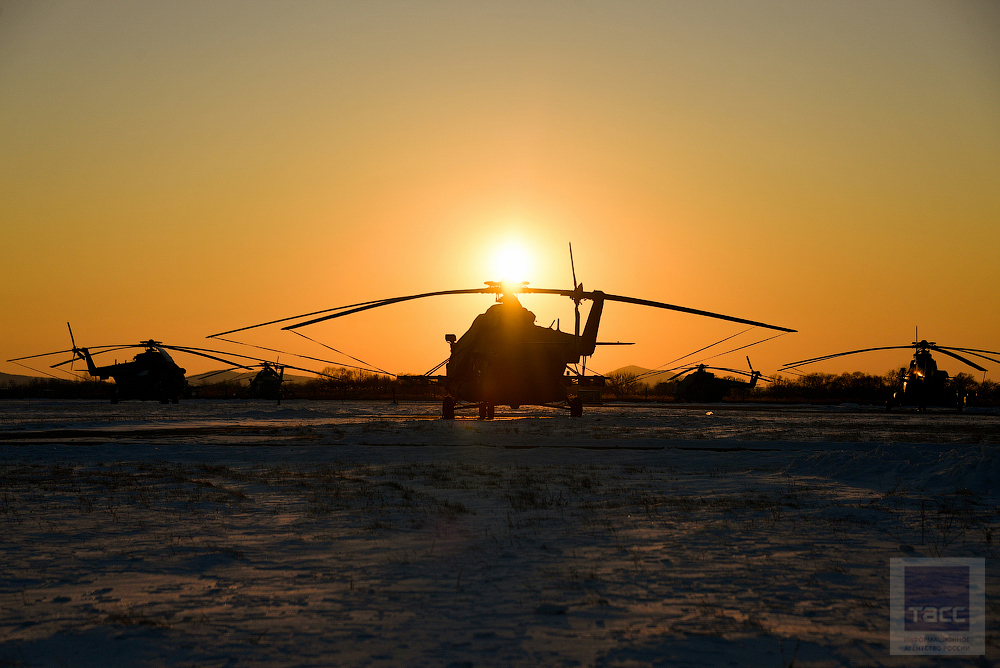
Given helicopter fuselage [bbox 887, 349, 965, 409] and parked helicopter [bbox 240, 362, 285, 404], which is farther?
parked helicopter [bbox 240, 362, 285, 404]

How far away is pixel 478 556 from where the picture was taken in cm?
821

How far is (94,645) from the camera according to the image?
5.34 metres

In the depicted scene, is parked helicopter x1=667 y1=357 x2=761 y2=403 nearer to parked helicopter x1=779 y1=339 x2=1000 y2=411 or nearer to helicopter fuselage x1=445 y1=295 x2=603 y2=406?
parked helicopter x1=779 y1=339 x2=1000 y2=411

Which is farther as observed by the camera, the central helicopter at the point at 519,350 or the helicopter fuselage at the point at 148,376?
the helicopter fuselage at the point at 148,376

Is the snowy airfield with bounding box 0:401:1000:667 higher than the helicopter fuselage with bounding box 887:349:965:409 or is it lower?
lower

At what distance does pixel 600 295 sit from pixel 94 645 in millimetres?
26057

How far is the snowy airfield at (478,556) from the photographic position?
536 cm

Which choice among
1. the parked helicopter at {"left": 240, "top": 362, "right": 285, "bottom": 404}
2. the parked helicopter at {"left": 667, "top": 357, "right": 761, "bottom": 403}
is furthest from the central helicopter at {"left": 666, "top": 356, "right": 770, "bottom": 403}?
the parked helicopter at {"left": 240, "top": 362, "right": 285, "bottom": 404}

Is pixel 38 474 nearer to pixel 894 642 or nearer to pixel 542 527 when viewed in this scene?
pixel 542 527

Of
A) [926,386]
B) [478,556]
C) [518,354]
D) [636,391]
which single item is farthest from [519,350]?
[636,391]

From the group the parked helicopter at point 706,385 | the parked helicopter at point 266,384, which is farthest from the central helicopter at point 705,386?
the parked helicopter at point 266,384

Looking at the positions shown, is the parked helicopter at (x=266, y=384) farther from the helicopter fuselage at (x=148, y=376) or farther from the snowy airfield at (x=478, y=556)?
the snowy airfield at (x=478, y=556)

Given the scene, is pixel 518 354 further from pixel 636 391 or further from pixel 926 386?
pixel 636 391

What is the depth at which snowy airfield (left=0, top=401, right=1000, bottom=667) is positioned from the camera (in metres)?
5.36
